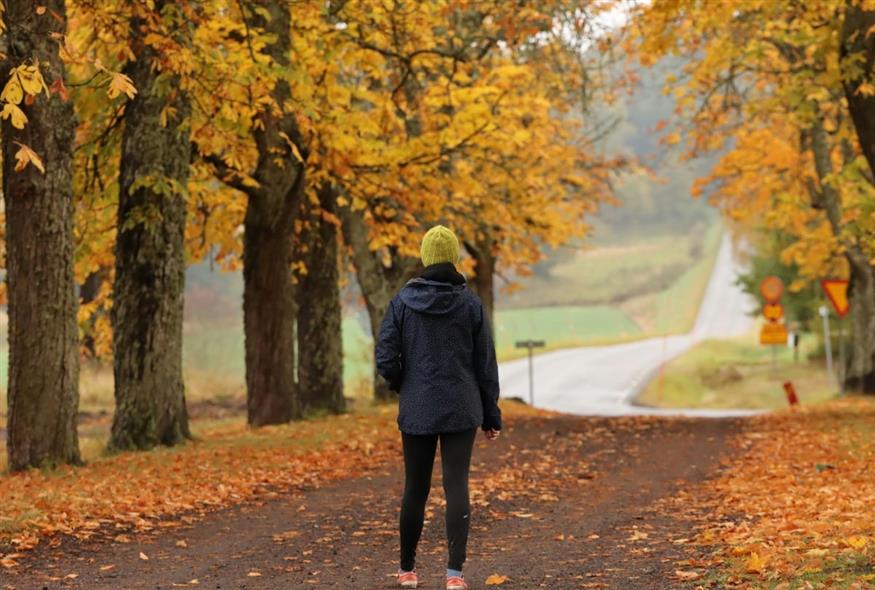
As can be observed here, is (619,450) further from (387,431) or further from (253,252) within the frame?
(253,252)

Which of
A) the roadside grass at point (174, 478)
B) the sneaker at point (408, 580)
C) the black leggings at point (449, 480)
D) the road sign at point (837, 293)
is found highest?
the road sign at point (837, 293)

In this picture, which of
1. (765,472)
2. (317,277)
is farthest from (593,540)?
(317,277)

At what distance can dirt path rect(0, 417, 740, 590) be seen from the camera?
828 cm

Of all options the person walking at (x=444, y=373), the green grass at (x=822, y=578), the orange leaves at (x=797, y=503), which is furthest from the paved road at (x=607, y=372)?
the person walking at (x=444, y=373)

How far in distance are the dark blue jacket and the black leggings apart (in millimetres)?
109

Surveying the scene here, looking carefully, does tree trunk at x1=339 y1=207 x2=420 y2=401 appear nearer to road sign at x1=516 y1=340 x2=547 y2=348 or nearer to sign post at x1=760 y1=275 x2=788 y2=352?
sign post at x1=760 y1=275 x2=788 y2=352

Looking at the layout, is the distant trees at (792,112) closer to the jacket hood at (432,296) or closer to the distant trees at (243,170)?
the distant trees at (243,170)

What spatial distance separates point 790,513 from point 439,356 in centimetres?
443

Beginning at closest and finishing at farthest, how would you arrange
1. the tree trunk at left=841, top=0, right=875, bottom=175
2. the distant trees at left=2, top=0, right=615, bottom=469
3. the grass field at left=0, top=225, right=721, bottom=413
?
1. the distant trees at left=2, top=0, right=615, bottom=469
2. the tree trunk at left=841, top=0, right=875, bottom=175
3. the grass field at left=0, top=225, right=721, bottom=413

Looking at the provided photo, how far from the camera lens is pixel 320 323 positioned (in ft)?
78.5

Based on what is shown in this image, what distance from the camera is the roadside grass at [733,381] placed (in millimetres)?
48969

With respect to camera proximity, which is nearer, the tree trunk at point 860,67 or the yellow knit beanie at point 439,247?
the yellow knit beanie at point 439,247

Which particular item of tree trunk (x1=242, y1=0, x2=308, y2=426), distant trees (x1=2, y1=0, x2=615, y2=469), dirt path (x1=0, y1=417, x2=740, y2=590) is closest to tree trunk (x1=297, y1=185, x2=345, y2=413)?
distant trees (x1=2, y1=0, x2=615, y2=469)

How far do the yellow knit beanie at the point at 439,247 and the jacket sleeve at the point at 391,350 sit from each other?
13.3 inches
